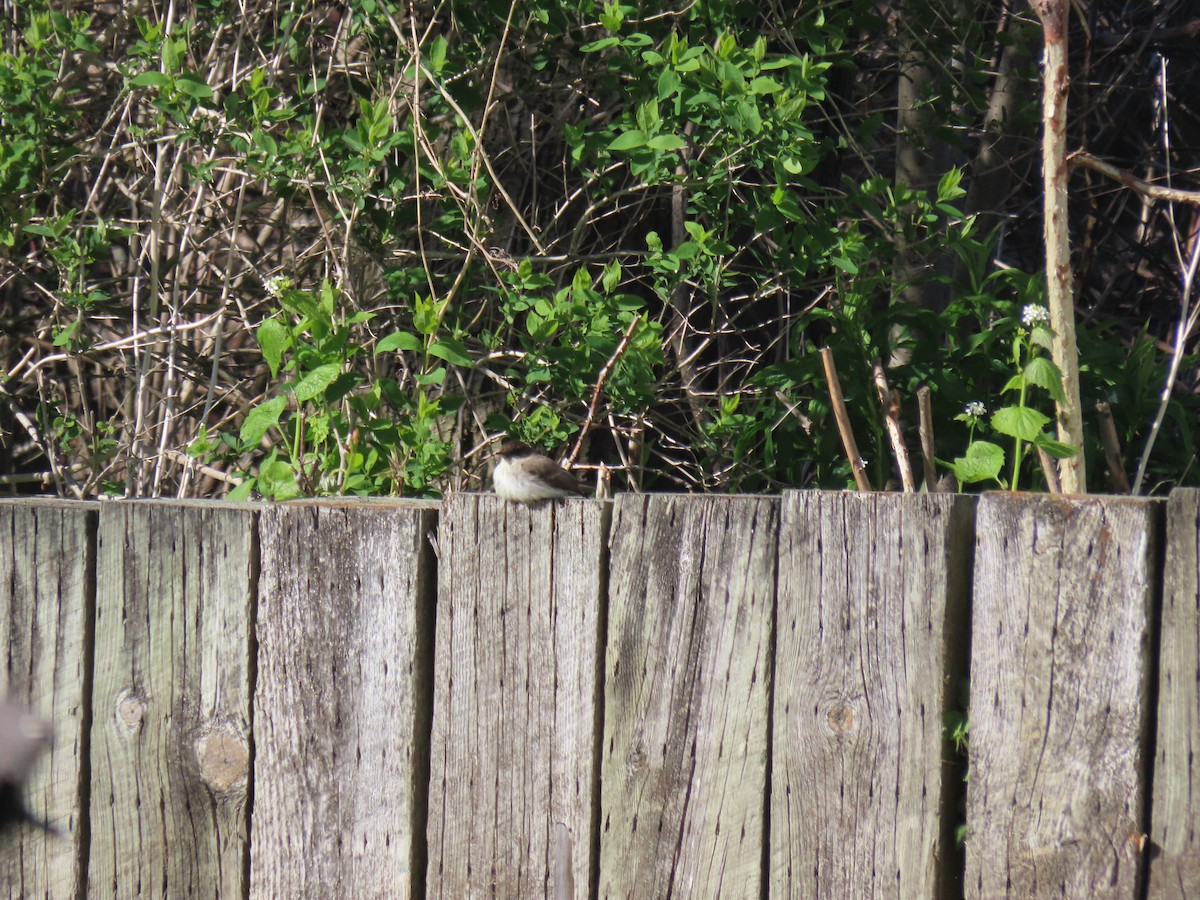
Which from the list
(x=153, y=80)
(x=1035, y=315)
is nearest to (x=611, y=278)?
(x=1035, y=315)

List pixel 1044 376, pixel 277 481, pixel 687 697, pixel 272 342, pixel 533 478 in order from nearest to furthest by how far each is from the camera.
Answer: pixel 687 697
pixel 1044 376
pixel 272 342
pixel 277 481
pixel 533 478

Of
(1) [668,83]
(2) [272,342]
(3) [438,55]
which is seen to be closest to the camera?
(2) [272,342]

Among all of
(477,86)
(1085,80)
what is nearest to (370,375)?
(477,86)

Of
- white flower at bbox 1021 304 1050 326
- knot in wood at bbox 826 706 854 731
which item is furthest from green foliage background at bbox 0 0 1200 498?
knot in wood at bbox 826 706 854 731

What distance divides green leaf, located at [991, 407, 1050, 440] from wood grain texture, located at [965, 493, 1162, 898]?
12.2 inches

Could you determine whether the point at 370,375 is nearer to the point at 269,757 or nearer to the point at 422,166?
the point at 422,166

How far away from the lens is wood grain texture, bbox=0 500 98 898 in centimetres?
242

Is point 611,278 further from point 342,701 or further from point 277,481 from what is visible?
point 342,701

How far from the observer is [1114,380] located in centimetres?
328

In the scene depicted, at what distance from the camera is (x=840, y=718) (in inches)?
78.9

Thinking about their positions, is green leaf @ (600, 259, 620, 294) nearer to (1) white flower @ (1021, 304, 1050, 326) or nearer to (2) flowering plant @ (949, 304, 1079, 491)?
(2) flowering plant @ (949, 304, 1079, 491)

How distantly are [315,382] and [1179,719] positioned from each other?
193cm

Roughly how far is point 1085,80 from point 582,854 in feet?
13.8

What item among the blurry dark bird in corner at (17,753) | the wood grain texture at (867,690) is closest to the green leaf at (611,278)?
the wood grain texture at (867,690)
